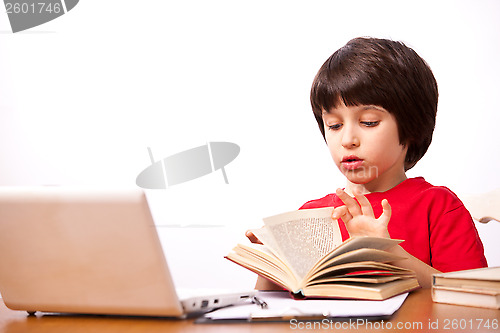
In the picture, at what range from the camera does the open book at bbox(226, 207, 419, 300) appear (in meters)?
0.84

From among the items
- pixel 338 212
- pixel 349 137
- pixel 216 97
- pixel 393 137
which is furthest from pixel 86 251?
pixel 216 97

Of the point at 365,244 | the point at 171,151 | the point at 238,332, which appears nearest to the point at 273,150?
the point at 171,151

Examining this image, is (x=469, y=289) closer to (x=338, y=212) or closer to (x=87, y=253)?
(x=338, y=212)

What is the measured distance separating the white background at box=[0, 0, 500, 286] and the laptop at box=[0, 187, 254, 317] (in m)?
1.79

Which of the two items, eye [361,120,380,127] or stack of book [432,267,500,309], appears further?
eye [361,120,380,127]

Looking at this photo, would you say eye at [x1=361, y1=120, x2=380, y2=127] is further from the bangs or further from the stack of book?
the stack of book

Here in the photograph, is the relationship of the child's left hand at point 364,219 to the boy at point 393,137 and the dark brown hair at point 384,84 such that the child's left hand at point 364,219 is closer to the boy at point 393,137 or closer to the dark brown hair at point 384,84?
the boy at point 393,137

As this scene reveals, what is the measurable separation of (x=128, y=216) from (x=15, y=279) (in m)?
0.24

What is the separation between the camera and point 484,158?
2297 millimetres

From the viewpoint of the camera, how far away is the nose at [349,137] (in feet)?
3.84

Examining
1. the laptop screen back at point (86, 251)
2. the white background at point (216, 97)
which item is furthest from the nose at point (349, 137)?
the white background at point (216, 97)

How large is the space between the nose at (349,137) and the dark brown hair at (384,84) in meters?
0.05

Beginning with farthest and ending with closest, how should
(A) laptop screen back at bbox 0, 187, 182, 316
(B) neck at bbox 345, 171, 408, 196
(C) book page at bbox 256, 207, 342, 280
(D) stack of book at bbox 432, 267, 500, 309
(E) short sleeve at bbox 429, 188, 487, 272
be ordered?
1. (B) neck at bbox 345, 171, 408, 196
2. (E) short sleeve at bbox 429, 188, 487, 272
3. (C) book page at bbox 256, 207, 342, 280
4. (D) stack of book at bbox 432, 267, 500, 309
5. (A) laptop screen back at bbox 0, 187, 182, 316

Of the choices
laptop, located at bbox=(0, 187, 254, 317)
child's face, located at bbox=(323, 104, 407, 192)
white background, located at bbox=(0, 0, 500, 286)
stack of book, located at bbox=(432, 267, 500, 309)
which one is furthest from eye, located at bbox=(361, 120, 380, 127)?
white background, located at bbox=(0, 0, 500, 286)
